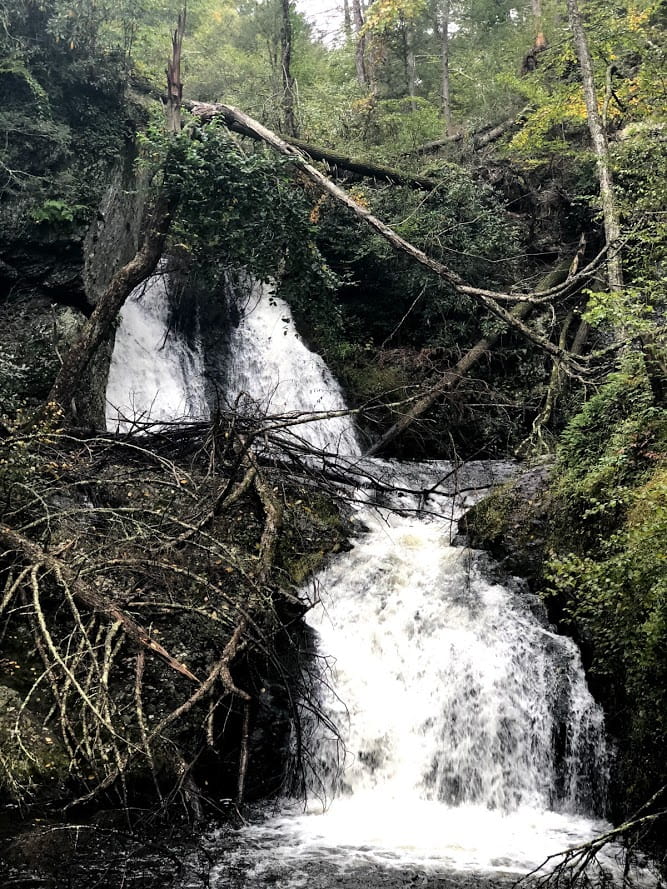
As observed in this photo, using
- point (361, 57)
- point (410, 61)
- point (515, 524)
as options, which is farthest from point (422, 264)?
point (410, 61)

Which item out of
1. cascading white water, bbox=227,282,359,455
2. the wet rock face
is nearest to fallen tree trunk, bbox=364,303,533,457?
cascading white water, bbox=227,282,359,455

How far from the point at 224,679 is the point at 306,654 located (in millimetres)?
2293

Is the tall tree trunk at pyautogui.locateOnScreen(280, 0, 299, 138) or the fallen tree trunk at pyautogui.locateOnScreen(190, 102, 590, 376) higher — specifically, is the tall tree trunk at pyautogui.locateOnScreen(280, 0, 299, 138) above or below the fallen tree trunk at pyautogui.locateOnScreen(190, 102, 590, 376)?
above

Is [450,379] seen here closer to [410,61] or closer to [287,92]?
[287,92]

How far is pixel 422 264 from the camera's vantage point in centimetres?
1050

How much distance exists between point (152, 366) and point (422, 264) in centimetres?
527

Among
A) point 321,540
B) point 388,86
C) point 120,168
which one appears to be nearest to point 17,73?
point 120,168

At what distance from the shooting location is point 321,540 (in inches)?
349

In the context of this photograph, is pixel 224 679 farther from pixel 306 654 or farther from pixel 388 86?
pixel 388 86

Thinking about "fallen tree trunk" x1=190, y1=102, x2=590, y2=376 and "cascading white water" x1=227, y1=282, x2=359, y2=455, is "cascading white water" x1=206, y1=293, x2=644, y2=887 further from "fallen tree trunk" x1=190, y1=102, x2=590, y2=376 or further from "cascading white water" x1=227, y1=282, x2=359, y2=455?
"cascading white water" x1=227, y1=282, x2=359, y2=455

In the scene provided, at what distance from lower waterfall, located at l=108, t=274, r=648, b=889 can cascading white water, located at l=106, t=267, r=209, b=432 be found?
194 inches

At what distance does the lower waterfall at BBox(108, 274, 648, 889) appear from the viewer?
17.0 ft

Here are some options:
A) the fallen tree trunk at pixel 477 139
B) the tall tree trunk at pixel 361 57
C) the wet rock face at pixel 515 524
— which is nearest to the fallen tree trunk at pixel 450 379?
the wet rock face at pixel 515 524

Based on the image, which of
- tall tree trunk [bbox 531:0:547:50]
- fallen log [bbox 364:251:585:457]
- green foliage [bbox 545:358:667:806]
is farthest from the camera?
tall tree trunk [bbox 531:0:547:50]
